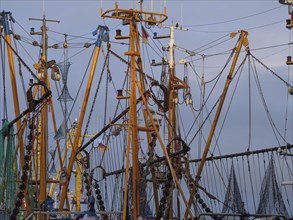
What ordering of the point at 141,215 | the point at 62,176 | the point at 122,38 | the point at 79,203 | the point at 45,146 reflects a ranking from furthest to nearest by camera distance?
1. the point at 79,203
2. the point at 62,176
3. the point at 45,146
4. the point at 122,38
5. the point at 141,215

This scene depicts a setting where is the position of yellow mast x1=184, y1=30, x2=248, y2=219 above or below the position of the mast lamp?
below

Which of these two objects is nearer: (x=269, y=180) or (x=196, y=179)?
(x=269, y=180)

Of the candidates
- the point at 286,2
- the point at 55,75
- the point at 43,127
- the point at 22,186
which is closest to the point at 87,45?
the point at 55,75

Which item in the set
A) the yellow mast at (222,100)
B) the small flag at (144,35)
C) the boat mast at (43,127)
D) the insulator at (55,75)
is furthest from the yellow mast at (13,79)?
the yellow mast at (222,100)

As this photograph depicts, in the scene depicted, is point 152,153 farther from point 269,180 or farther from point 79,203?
point 79,203

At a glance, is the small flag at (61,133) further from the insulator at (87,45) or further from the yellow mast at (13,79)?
the insulator at (87,45)

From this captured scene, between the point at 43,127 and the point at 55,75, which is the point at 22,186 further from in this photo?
the point at 55,75

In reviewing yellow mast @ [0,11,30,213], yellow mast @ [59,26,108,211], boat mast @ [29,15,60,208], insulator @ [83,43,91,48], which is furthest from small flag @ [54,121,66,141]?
insulator @ [83,43,91,48]

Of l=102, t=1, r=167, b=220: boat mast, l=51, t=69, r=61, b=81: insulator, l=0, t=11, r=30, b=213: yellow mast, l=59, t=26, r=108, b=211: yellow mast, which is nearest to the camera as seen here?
l=102, t=1, r=167, b=220: boat mast

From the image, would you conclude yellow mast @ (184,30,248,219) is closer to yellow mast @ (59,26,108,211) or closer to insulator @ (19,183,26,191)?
yellow mast @ (59,26,108,211)

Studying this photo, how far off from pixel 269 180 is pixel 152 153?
12.5 ft

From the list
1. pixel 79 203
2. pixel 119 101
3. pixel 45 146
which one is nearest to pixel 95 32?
pixel 119 101

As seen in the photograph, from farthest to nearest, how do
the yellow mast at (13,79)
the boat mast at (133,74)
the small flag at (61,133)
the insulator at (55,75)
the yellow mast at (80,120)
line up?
the insulator at (55,75), the small flag at (61,133), the yellow mast at (13,79), the yellow mast at (80,120), the boat mast at (133,74)

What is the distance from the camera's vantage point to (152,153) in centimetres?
2391
